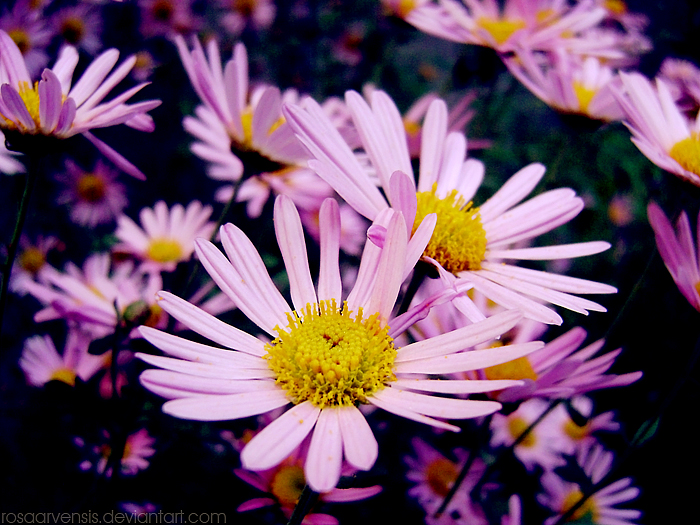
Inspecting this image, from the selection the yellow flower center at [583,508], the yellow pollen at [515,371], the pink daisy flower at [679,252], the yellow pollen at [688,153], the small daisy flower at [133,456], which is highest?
the yellow pollen at [688,153]

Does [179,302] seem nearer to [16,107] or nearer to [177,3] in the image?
[16,107]

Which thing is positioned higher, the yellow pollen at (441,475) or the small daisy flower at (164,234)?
the small daisy flower at (164,234)

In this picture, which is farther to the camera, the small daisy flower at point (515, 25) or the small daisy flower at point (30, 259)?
the small daisy flower at point (30, 259)

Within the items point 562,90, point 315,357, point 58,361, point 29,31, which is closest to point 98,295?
point 58,361

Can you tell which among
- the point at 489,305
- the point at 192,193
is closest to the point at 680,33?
the point at 489,305

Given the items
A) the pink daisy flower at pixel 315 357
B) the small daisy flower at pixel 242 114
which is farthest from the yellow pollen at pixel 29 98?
the pink daisy flower at pixel 315 357

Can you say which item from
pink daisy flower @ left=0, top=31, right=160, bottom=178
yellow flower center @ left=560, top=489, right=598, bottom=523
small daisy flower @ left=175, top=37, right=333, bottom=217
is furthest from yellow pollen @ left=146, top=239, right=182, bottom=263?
yellow flower center @ left=560, top=489, right=598, bottom=523

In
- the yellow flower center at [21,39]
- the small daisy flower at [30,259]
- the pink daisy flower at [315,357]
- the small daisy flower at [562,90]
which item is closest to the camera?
the pink daisy flower at [315,357]

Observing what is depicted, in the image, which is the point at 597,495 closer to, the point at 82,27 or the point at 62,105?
the point at 62,105

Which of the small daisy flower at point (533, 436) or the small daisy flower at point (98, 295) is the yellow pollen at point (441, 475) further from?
the small daisy flower at point (98, 295)
